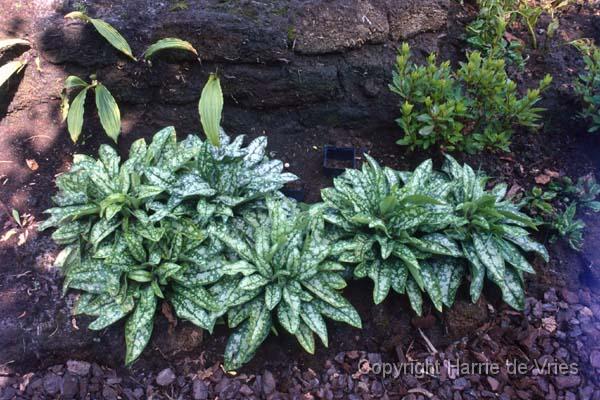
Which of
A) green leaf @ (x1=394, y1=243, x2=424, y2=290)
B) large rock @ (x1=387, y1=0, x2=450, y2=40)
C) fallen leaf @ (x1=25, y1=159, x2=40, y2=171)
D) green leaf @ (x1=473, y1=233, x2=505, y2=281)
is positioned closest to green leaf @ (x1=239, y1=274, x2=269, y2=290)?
green leaf @ (x1=394, y1=243, x2=424, y2=290)

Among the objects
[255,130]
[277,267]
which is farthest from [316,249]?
[255,130]

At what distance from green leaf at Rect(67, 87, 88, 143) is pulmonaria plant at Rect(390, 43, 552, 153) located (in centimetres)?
225

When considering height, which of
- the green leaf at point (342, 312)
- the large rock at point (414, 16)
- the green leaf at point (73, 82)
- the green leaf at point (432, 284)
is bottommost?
the green leaf at point (342, 312)

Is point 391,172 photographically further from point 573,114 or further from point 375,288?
point 573,114

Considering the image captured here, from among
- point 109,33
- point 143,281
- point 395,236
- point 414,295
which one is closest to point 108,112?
→ point 109,33

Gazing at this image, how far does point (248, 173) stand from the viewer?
3.37 m

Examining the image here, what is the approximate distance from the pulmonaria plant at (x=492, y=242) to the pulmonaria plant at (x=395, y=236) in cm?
11

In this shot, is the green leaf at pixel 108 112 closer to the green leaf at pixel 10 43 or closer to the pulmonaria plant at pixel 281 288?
the green leaf at pixel 10 43

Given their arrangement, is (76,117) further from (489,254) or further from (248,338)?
(489,254)

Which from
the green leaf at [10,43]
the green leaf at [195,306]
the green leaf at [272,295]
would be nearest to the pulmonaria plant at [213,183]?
the green leaf at [195,306]

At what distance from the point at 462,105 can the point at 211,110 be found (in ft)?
5.54

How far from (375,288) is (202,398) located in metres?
1.18

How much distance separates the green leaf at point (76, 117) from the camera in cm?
364

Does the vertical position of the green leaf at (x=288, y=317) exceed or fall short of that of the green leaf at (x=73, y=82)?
it falls short
